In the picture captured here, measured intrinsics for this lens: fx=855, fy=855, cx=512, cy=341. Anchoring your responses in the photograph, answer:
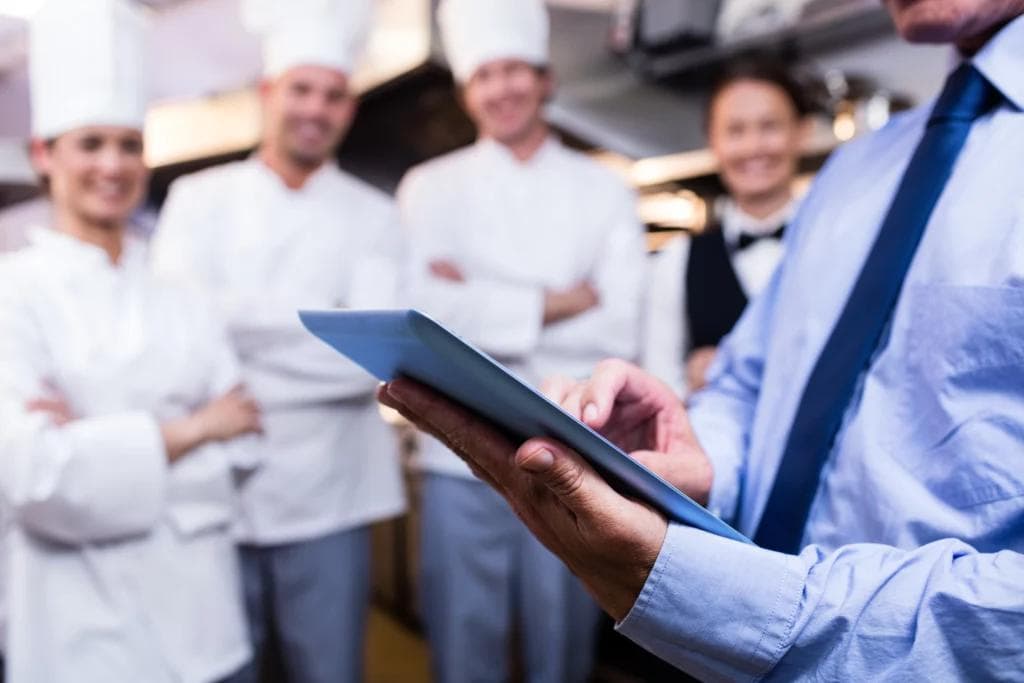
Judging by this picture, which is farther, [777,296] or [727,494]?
A: [777,296]

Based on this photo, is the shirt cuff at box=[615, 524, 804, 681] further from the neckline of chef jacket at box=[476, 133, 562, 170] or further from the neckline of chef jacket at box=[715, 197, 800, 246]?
the neckline of chef jacket at box=[476, 133, 562, 170]

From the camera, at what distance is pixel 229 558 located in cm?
166

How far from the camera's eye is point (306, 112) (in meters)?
2.21

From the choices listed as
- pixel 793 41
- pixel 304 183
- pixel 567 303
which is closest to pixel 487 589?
pixel 567 303

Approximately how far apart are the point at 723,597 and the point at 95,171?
146cm

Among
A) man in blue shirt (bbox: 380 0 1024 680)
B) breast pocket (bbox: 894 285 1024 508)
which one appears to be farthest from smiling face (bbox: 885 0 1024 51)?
breast pocket (bbox: 894 285 1024 508)

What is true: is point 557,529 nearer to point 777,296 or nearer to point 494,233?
point 777,296

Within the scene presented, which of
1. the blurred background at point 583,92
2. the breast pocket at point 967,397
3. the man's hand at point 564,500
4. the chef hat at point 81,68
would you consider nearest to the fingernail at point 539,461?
the man's hand at point 564,500

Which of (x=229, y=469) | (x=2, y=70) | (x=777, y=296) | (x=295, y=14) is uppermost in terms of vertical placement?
(x=295, y=14)

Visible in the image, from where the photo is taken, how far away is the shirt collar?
2.69 ft

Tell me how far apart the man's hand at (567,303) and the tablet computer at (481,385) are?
139cm

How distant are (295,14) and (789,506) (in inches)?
76.6

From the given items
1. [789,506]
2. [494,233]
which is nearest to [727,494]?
[789,506]

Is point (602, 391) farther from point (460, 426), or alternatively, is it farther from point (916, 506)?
point (916, 506)
